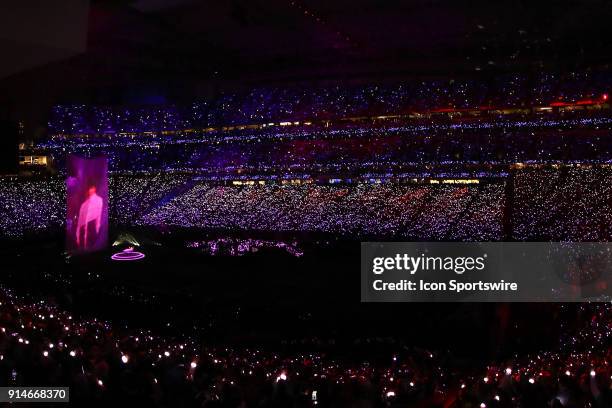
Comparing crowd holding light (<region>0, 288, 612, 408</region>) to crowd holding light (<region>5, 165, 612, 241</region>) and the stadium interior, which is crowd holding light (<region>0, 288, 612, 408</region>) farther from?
crowd holding light (<region>5, 165, 612, 241</region>)

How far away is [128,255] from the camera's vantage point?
57.7 feet

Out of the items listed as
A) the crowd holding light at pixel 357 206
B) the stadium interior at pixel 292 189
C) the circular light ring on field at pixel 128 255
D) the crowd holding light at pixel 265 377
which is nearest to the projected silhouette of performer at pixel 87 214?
the stadium interior at pixel 292 189

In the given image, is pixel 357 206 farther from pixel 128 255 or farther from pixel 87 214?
pixel 87 214

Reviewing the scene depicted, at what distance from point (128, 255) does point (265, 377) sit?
1311 cm

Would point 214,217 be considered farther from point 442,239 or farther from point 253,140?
point 442,239

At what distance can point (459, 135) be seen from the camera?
2219 centimetres

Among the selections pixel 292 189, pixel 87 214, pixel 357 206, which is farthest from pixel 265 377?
pixel 292 189

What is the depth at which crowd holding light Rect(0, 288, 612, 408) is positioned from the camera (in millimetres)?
4676

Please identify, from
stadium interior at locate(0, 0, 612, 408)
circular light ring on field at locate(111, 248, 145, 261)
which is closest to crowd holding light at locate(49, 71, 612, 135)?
stadium interior at locate(0, 0, 612, 408)

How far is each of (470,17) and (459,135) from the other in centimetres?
833

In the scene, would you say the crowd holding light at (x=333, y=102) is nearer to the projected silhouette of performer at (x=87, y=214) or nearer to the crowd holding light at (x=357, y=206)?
the crowd holding light at (x=357, y=206)

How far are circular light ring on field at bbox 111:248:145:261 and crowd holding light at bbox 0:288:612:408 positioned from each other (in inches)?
374

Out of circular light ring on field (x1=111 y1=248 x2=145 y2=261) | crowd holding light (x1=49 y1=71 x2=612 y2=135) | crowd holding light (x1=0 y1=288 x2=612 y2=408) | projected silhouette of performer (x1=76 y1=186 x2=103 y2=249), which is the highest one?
crowd holding light (x1=49 y1=71 x2=612 y2=135)

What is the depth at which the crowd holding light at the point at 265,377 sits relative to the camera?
468 centimetres
